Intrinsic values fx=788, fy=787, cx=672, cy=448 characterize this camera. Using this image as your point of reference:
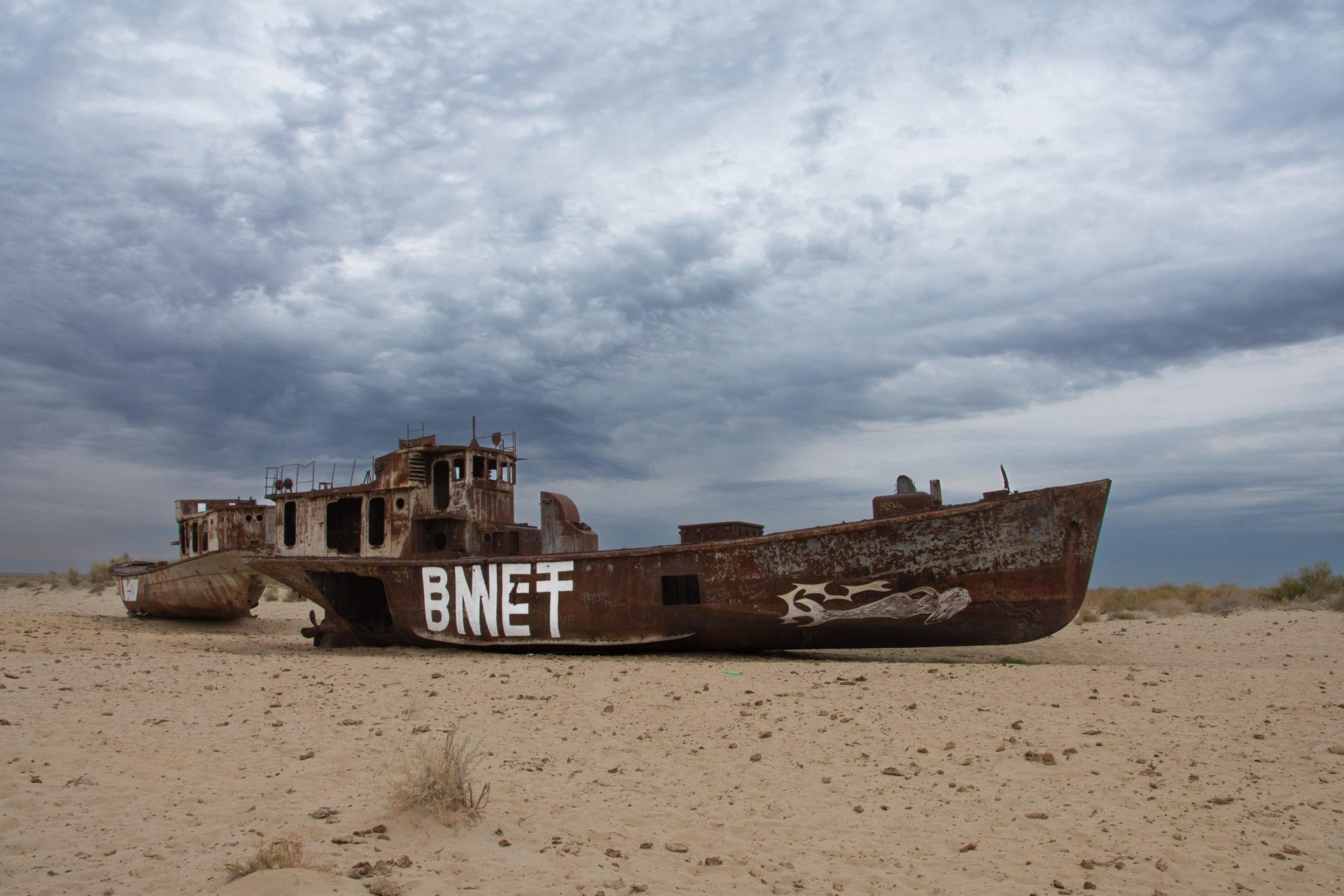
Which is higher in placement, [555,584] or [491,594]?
[555,584]

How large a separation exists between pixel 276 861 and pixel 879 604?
776cm

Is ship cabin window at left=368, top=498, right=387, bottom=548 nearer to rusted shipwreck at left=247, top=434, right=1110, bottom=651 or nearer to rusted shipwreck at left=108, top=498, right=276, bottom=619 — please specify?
rusted shipwreck at left=247, top=434, right=1110, bottom=651

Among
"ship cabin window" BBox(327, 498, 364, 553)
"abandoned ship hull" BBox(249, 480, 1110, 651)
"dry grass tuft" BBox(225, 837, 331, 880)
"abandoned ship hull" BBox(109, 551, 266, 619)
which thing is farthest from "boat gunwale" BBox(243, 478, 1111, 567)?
"dry grass tuft" BBox(225, 837, 331, 880)

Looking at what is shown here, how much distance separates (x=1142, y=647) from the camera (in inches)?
443

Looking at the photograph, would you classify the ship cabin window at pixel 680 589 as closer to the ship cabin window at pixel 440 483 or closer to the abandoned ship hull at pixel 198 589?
the ship cabin window at pixel 440 483

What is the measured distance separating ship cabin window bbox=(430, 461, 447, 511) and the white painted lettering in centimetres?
215

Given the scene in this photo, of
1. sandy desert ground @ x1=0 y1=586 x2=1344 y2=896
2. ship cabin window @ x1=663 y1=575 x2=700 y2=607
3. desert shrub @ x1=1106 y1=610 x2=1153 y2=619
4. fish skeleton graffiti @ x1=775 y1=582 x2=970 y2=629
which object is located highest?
ship cabin window @ x1=663 y1=575 x2=700 y2=607

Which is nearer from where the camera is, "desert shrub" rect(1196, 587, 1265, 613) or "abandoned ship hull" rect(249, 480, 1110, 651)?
"abandoned ship hull" rect(249, 480, 1110, 651)

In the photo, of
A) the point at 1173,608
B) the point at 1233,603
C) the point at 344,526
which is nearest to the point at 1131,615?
the point at 1173,608

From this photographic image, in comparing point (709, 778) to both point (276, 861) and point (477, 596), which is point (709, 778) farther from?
point (477, 596)

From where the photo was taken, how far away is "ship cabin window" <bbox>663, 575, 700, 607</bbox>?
11.1 meters

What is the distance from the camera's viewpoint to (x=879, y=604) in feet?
32.6

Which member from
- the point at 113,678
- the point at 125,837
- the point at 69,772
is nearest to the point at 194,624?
the point at 113,678

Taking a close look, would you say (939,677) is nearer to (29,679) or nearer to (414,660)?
(414,660)
